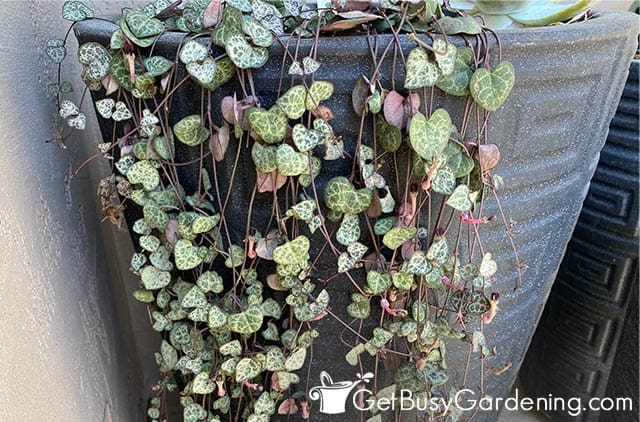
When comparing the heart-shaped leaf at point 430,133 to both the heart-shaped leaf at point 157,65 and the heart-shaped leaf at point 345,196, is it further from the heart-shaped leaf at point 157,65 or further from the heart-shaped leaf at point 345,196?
the heart-shaped leaf at point 157,65

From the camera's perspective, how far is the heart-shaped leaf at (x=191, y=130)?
540mm

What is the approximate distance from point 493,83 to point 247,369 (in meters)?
0.42

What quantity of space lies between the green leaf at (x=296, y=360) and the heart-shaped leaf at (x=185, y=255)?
160 mm

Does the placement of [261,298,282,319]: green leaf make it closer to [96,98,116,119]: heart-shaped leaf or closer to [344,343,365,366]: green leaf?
[344,343,365,366]: green leaf

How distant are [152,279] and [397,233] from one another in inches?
11.5

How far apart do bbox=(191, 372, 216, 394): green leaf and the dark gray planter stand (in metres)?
0.13

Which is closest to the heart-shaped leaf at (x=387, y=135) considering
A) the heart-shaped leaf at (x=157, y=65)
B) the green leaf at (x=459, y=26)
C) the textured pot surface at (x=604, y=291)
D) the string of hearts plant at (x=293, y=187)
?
the string of hearts plant at (x=293, y=187)

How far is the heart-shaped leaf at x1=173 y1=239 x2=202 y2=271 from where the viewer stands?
0.57 meters

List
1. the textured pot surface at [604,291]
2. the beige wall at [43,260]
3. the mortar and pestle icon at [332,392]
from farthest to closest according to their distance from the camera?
the textured pot surface at [604,291] < the mortar and pestle icon at [332,392] < the beige wall at [43,260]

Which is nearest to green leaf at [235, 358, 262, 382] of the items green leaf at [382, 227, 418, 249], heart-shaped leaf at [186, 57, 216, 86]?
green leaf at [382, 227, 418, 249]

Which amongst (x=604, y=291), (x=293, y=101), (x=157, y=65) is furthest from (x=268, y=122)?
(x=604, y=291)

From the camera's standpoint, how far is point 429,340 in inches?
24.2

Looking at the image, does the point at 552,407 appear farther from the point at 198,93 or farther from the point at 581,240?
the point at 198,93

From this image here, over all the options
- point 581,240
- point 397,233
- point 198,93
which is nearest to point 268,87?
point 198,93
